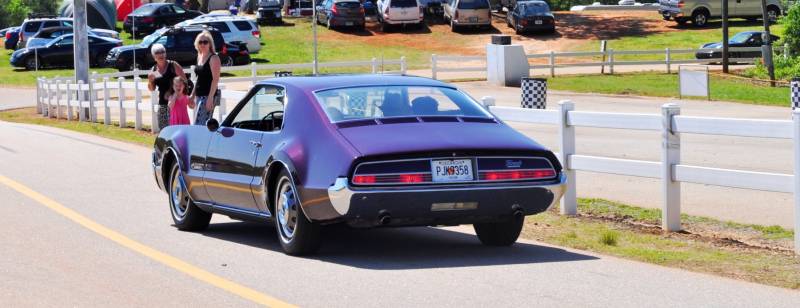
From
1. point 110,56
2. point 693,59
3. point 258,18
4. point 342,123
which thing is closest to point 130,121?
point 110,56

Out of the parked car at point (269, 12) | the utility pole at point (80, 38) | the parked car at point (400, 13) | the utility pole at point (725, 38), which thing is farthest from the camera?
the parked car at point (269, 12)

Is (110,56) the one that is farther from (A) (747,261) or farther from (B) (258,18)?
(A) (747,261)

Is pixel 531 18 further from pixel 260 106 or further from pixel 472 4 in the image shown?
pixel 260 106

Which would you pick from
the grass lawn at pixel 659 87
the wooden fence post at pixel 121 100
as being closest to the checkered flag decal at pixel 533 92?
the grass lawn at pixel 659 87

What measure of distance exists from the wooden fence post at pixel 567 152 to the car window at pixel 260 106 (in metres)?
2.98

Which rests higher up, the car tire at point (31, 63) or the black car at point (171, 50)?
the black car at point (171, 50)

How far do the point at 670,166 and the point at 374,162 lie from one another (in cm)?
325

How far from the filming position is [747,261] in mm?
10039

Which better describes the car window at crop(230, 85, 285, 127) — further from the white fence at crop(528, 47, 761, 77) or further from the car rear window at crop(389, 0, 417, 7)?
the car rear window at crop(389, 0, 417, 7)

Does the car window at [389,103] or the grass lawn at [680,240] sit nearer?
the grass lawn at [680,240]

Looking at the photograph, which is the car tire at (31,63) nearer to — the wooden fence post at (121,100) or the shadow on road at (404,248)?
the wooden fence post at (121,100)

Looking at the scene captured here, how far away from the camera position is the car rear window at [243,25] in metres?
54.9

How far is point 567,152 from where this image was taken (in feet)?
43.2

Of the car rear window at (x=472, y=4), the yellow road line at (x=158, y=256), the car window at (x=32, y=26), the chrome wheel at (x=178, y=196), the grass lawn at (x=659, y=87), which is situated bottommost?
the grass lawn at (x=659, y=87)
